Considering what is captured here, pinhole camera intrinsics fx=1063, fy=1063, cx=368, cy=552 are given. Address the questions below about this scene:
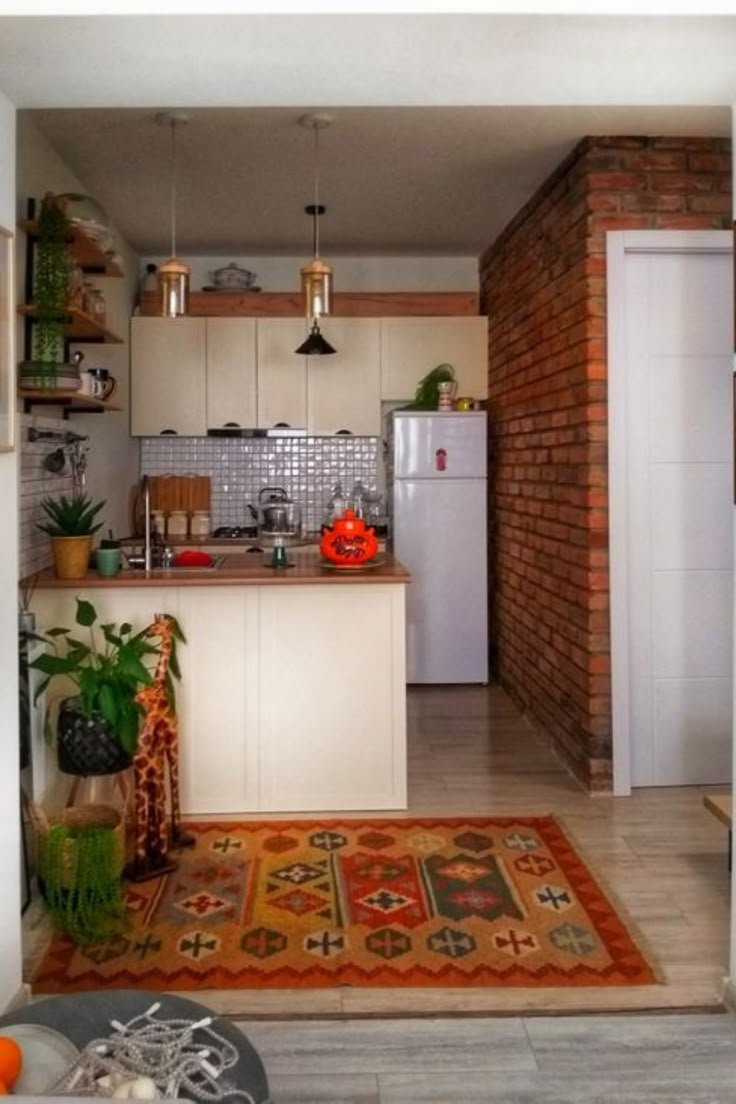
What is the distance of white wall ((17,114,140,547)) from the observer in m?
4.15

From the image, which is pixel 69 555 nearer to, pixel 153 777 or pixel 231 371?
pixel 153 777

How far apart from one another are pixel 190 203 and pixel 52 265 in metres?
1.87

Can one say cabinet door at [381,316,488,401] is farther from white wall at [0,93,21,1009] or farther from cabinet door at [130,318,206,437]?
white wall at [0,93,21,1009]

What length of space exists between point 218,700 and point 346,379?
2979 millimetres

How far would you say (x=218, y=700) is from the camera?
410 cm

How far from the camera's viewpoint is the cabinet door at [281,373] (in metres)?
6.48

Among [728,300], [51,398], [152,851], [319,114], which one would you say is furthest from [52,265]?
[728,300]

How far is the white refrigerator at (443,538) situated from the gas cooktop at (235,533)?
2.93ft

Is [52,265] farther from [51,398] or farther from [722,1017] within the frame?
[722,1017]

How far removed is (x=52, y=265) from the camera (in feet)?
12.4

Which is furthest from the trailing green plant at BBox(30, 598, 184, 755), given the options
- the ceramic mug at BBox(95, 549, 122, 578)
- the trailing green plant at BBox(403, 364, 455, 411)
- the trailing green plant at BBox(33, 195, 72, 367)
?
the trailing green plant at BBox(403, 364, 455, 411)

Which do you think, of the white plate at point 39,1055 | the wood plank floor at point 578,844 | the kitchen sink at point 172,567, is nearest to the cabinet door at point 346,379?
the wood plank floor at point 578,844

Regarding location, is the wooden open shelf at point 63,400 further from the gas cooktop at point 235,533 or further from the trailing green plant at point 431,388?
the trailing green plant at point 431,388

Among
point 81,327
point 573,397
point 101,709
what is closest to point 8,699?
point 101,709
